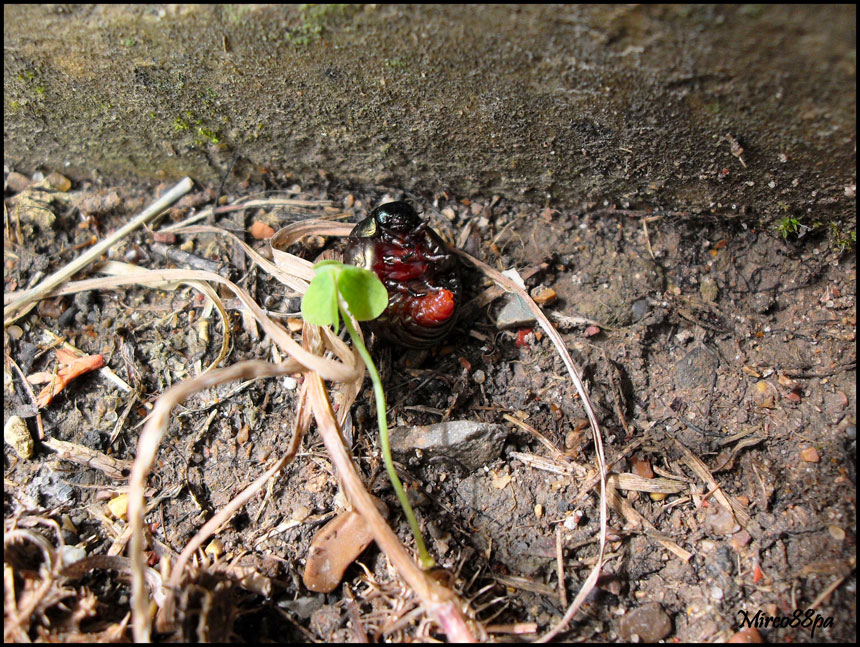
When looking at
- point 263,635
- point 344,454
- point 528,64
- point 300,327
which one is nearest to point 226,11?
point 528,64

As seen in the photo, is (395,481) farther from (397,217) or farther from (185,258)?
(185,258)

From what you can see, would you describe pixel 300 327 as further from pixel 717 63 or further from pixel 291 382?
pixel 717 63

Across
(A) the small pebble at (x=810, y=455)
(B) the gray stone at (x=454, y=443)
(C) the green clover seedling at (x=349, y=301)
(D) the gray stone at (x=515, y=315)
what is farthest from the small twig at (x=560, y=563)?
(A) the small pebble at (x=810, y=455)

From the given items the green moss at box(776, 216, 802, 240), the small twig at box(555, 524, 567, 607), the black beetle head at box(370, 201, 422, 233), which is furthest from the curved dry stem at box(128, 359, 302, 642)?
the green moss at box(776, 216, 802, 240)

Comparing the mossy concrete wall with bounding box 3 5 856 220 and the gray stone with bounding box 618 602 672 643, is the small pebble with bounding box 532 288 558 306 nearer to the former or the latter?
the mossy concrete wall with bounding box 3 5 856 220

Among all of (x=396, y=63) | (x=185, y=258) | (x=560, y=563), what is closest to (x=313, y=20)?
(x=396, y=63)

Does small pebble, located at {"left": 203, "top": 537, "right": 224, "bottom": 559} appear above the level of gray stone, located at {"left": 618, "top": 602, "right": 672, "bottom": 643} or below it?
above
